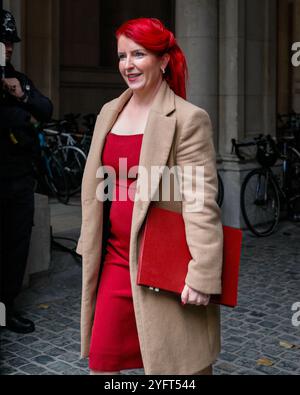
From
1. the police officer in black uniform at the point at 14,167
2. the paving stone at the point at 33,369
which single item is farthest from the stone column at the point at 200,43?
the paving stone at the point at 33,369

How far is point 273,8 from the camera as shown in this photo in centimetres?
1001

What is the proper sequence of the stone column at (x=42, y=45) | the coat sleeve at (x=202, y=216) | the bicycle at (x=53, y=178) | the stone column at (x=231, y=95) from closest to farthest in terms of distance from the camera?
the coat sleeve at (x=202, y=216) → the stone column at (x=231, y=95) → the bicycle at (x=53, y=178) → the stone column at (x=42, y=45)

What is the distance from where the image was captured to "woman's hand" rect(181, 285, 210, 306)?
3008 mm

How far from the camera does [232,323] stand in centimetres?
570

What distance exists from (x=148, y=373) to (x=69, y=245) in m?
4.95

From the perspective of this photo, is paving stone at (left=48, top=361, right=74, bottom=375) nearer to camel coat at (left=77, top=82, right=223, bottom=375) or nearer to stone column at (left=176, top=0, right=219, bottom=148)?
camel coat at (left=77, top=82, right=223, bottom=375)

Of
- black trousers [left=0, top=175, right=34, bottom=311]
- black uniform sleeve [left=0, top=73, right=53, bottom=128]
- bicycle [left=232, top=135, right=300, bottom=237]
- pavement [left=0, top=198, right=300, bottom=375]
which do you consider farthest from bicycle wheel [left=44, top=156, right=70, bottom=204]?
black uniform sleeve [left=0, top=73, right=53, bottom=128]

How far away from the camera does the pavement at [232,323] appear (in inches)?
187

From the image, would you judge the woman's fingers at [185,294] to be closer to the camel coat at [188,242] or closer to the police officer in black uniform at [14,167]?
the camel coat at [188,242]

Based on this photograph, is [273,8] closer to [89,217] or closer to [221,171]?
[221,171]

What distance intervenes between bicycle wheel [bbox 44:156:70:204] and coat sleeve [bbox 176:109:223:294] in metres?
8.65

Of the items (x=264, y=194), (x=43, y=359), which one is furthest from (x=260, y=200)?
(x=43, y=359)

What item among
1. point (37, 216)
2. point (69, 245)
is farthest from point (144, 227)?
point (69, 245)

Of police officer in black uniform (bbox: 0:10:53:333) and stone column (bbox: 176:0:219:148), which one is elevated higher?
stone column (bbox: 176:0:219:148)
